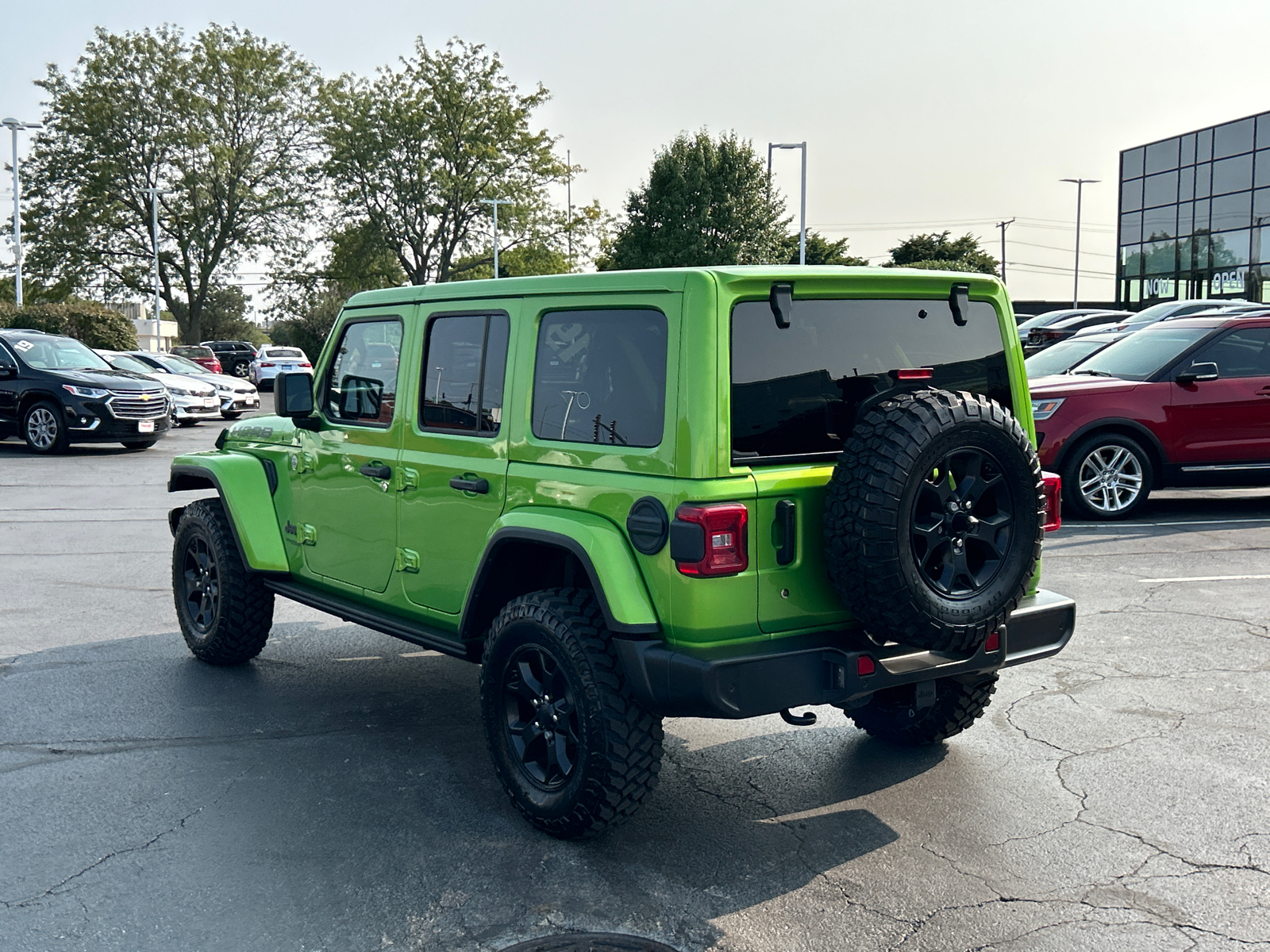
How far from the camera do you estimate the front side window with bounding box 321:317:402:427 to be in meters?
5.05

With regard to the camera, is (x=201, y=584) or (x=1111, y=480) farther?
(x=1111, y=480)

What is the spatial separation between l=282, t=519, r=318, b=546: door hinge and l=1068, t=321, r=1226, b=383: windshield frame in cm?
790

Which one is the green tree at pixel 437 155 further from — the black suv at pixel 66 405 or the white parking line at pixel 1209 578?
the white parking line at pixel 1209 578

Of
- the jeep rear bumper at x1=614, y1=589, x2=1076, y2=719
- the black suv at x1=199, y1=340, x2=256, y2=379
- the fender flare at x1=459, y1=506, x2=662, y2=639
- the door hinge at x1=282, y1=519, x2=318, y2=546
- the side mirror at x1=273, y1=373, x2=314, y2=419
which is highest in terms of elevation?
the black suv at x1=199, y1=340, x2=256, y2=379

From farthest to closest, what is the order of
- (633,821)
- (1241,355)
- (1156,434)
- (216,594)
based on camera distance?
(1241,355)
(1156,434)
(216,594)
(633,821)

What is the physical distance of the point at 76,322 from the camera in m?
30.9

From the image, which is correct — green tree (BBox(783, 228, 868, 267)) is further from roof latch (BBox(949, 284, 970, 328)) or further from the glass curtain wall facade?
roof latch (BBox(949, 284, 970, 328))

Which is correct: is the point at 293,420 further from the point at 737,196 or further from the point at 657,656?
the point at 737,196

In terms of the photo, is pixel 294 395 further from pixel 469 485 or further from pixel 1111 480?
pixel 1111 480

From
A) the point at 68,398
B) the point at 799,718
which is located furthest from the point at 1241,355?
the point at 68,398

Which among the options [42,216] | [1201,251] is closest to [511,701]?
[1201,251]

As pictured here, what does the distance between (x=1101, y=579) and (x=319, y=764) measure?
5499mm

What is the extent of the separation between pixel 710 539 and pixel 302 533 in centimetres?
270

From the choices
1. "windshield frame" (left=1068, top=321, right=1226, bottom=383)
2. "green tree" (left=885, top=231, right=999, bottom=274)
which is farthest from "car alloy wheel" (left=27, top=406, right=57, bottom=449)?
"green tree" (left=885, top=231, right=999, bottom=274)
